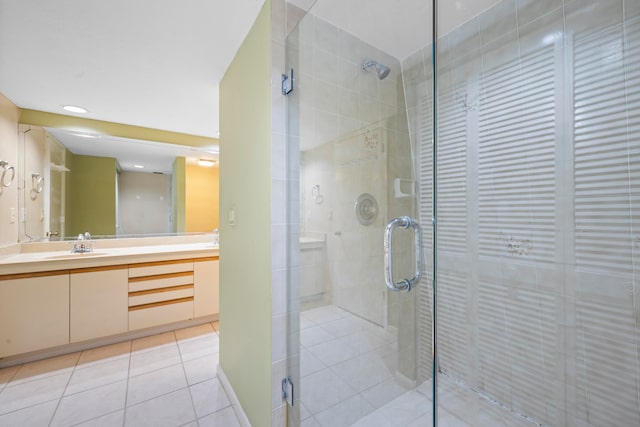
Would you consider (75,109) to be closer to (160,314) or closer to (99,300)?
(99,300)

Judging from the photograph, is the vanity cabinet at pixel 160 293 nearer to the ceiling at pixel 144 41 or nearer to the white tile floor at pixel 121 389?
the white tile floor at pixel 121 389

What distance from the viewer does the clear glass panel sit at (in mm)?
1183

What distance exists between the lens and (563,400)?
1302 millimetres

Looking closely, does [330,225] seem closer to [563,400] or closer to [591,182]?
[591,182]

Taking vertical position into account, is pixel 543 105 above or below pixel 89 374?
above

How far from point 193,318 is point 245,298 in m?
1.82

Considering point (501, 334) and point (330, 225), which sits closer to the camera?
point (330, 225)

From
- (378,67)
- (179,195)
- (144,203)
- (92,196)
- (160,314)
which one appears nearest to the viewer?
(378,67)

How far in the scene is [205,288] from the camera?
116 inches

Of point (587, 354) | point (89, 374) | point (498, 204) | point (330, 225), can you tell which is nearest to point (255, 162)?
point (330, 225)

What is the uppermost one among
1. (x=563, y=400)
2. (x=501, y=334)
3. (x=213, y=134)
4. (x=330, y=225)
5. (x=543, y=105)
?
(x=213, y=134)

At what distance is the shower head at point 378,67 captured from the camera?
1.21 meters

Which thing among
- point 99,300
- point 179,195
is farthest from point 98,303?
point 179,195

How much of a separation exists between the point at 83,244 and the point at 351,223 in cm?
308
